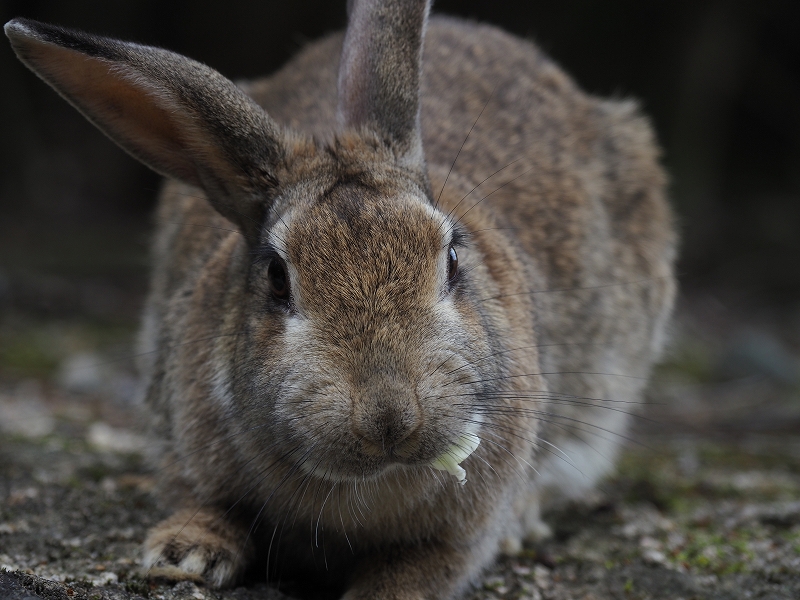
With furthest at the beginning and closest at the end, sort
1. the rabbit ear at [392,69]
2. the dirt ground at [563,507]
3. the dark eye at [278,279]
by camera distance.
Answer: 1. the rabbit ear at [392,69]
2. the dirt ground at [563,507]
3. the dark eye at [278,279]

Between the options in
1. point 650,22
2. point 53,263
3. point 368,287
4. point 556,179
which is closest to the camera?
point 368,287

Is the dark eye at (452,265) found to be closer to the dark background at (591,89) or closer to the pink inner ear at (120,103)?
the pink inner ear at (120,103)

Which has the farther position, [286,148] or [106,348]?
[106,348]

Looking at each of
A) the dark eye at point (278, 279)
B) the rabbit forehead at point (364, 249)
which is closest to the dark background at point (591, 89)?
the dark eye at point (278, 279)

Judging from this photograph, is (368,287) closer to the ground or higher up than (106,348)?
higher up

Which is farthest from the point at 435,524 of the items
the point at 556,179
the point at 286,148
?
the point at 556,179

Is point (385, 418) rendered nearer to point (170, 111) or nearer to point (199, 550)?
point (199, 550)

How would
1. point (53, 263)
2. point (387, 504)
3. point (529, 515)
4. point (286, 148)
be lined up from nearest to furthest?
point (387, 504), point (286, 148), point (529, 515), point (53, 263)

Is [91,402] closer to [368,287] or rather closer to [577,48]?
[368,287]
